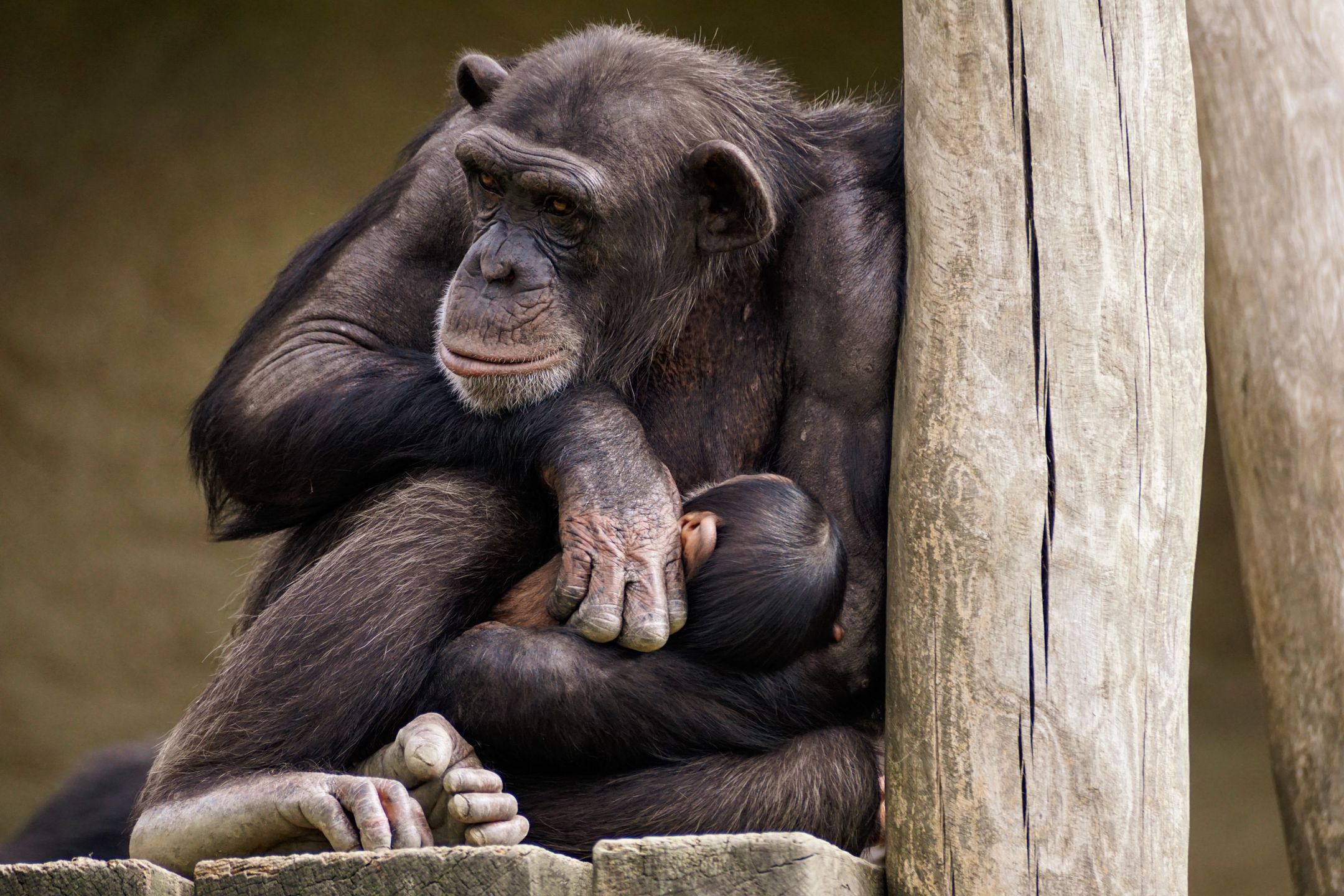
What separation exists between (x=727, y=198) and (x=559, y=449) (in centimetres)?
57

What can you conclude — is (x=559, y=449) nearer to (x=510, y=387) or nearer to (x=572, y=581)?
(x=510, y=387)

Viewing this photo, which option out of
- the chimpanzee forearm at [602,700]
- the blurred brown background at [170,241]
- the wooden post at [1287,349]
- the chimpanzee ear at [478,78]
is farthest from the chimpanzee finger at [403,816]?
the blurred brown background at [170,241]

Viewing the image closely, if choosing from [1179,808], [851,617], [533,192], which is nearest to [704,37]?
[533,192]

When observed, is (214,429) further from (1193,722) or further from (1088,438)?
(1193,722)

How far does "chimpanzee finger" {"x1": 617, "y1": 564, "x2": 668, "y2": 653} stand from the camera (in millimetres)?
2451

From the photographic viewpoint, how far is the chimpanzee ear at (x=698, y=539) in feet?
8.26

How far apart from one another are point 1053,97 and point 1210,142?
126cm

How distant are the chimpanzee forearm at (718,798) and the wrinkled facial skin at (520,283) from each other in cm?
68

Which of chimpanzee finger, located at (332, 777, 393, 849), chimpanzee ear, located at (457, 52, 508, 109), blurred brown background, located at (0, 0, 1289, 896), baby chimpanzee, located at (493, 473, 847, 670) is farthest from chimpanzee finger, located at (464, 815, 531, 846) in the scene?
blurred brown background, located at (0, 0, 1289, 896)

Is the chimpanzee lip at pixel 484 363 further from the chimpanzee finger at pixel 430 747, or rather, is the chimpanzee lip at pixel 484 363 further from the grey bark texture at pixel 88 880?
the grey bark texture at pixel 88 880

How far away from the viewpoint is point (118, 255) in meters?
6.06

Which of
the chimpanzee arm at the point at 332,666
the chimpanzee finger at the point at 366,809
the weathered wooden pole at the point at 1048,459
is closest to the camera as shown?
the weathered wooden pole at the point at 1048,459

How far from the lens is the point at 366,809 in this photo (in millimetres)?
2217

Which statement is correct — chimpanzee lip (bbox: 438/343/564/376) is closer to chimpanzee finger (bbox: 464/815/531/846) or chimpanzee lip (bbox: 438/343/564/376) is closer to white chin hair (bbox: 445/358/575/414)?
white chin hair (bbox: 445/358/575/414)
